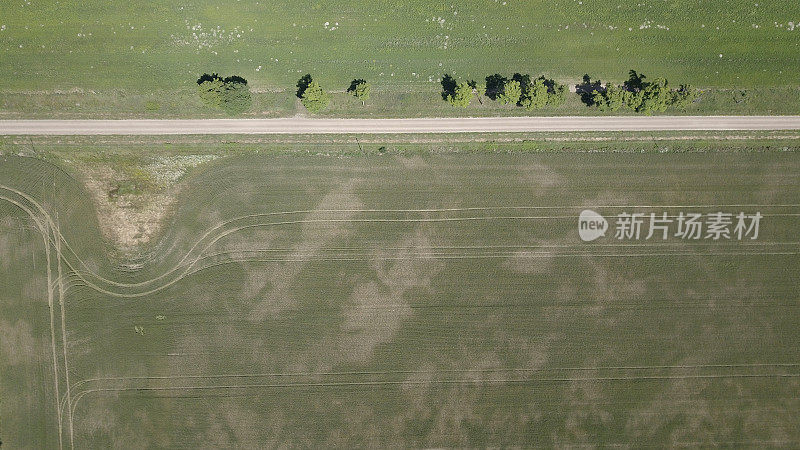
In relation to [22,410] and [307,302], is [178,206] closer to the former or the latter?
[307,302]

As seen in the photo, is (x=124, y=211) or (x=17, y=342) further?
(x=124, y=211)

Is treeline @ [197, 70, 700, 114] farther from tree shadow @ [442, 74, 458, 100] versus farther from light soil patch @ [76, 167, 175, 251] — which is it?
light soil patch @ [76, 167, 175, 251]

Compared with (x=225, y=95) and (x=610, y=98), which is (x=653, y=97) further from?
(x=225, y=95)

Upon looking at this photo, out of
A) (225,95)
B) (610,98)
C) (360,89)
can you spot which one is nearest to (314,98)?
(360,89)

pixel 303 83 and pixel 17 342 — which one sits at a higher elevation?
pixel 303 83

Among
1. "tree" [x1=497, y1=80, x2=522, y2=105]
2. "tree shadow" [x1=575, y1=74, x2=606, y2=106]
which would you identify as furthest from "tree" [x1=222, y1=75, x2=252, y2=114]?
"tree shadow" [x1=575, y1=74, x2=606, y2=106]

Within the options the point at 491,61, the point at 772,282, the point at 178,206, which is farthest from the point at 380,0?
the point at 772,282
